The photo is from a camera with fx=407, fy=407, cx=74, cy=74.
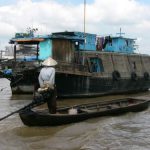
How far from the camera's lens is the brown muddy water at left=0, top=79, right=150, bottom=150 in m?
10.1

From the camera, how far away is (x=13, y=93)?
960 inches

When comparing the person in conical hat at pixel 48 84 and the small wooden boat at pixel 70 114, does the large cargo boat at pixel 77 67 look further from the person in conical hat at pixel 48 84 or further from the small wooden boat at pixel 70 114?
the person in conical hat at pixel 48 84

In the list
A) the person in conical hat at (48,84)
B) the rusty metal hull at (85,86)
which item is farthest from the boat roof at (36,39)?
the person in conical hat at (48,84)

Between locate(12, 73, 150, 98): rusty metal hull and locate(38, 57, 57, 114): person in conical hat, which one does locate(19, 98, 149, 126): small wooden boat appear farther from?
locate(12, 73, 150, 98): rusty metal hull

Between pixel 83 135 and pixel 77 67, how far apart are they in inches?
394

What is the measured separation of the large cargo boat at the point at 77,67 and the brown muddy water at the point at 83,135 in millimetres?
6565

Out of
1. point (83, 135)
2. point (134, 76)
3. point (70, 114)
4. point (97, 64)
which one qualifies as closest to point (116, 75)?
point (97, 64)

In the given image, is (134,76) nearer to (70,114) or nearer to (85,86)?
(85,86)

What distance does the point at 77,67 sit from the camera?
21.2m

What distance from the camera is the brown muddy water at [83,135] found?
10125 mm

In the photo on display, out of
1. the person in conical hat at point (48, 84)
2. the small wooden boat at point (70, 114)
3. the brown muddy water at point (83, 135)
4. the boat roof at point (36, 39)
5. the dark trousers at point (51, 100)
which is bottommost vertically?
the brown muddy water at point (83, 135)

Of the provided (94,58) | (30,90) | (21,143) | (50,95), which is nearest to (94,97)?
(94,58)

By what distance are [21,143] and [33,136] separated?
0.77 meters

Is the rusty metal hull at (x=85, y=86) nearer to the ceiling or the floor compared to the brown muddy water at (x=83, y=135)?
nearer to the ceiling
